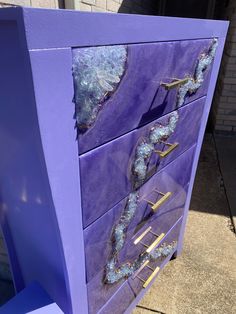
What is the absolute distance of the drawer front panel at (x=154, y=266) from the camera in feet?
4.78

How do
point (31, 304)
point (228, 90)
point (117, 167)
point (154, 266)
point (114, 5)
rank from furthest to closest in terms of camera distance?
point (228, 90)
point (114, 5)
point (154, 266)
point (31, 304)
point (117, 167)

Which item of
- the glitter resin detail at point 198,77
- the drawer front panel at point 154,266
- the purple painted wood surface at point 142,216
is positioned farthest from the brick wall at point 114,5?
the drawer front panel at point 154,266

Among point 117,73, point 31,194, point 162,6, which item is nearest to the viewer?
point 117,73

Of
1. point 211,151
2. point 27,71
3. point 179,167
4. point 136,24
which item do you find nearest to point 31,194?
point 27,71

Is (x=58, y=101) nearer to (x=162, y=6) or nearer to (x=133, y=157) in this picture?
(x=133, y=157)

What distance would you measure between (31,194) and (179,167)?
801 millimetres

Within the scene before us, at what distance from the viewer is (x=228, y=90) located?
3.85 meters

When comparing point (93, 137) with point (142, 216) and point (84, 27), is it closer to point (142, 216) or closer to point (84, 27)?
point (84, 27)

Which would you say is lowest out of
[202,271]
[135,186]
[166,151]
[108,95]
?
[202,271]

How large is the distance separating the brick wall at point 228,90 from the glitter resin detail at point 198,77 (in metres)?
2.73

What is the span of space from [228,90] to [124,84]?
3.43m

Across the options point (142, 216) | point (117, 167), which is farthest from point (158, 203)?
point (117, 167)

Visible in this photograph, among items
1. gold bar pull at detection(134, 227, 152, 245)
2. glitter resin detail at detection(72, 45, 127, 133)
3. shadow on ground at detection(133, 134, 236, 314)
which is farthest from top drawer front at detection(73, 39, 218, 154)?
shadow on ground at detection(133, 134, 236, 314)

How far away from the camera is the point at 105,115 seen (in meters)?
0.80
